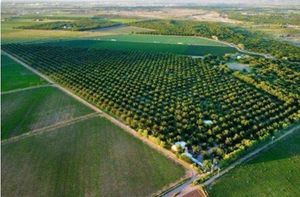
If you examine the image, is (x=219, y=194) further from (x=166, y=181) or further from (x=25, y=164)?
(x=25, y=164)

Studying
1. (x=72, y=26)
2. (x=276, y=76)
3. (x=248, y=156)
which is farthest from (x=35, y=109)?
(x=72, y=26)

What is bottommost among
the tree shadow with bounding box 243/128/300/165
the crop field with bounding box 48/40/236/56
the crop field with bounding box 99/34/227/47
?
the crop field with bounding box 99/34/227/47

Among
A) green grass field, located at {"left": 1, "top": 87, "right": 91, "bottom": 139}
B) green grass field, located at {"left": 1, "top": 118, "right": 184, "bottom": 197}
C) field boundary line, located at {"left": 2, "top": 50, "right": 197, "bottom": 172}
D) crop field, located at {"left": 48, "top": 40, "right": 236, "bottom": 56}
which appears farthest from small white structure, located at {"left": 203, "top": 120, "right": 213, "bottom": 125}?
crop field, located at {"left": 48, "top": 40, "right": 236, "bottom": 56}

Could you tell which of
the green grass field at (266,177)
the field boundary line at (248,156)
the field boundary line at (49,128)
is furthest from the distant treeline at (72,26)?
the green grass field at (266,177)

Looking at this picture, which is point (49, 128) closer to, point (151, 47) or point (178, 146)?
point (178, 146)

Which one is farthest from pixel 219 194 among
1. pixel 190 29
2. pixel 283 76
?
pixel 190 29

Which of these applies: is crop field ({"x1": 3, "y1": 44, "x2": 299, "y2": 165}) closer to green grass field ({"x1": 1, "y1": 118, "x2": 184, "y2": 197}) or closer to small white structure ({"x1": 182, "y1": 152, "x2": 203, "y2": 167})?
small white structure ({"x1": 182, "y1": 152, "x2": 203, "y2": 167})
